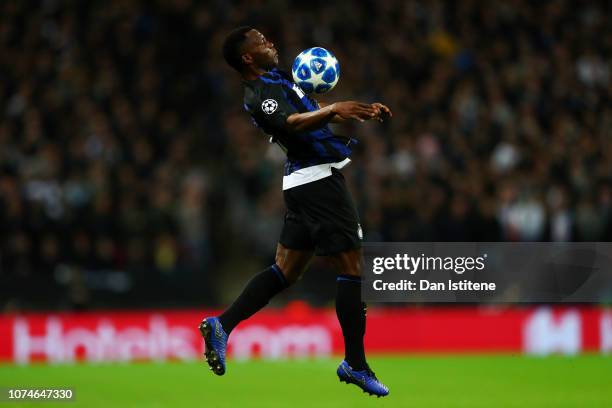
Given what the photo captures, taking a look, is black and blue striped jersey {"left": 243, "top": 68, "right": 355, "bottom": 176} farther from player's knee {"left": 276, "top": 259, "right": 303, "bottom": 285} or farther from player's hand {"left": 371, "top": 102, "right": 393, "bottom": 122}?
player's knee {"left": 276, "top": 259, "right": 303, "bottom": 285}

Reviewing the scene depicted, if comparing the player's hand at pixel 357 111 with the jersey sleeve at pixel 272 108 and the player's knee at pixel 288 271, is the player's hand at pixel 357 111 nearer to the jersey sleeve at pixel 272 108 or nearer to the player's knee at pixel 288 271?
the jersey sleeve at pixel 272 108

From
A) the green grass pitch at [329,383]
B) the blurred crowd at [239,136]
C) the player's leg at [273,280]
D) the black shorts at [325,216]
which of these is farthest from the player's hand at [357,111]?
the blurred crowd at [239,136]

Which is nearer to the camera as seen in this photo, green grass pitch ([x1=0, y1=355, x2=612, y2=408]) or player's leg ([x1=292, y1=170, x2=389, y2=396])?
player's leg ([x1=292, y1=170, x2=389, y2=396])

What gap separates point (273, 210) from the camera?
→ 1584 cm

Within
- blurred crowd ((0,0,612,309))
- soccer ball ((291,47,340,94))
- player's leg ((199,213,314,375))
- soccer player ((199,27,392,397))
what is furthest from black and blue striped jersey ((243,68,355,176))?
blurred crowd ((0,0,612,309))

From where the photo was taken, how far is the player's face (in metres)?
7.80

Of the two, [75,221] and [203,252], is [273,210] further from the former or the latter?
[75,221]

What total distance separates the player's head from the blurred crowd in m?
7.37

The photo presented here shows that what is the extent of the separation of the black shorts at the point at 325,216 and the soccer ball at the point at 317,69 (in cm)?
60

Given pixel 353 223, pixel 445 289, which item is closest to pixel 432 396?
pixel 445 289

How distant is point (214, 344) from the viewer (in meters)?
7.81

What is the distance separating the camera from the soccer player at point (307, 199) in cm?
764

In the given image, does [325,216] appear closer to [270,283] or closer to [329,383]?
[270,283]

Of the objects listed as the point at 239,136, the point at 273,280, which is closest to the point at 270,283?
the point at 273,280
